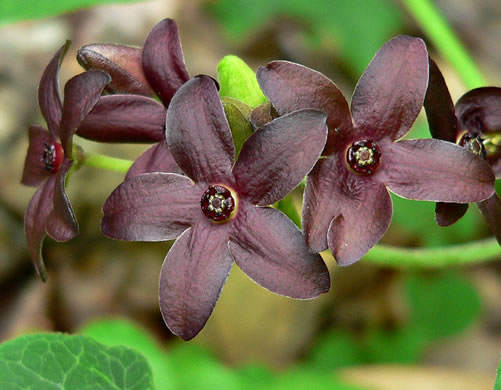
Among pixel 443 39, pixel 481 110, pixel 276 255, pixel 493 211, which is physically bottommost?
pixel 276 255

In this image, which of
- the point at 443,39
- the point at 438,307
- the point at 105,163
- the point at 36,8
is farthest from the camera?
the point at 438,307

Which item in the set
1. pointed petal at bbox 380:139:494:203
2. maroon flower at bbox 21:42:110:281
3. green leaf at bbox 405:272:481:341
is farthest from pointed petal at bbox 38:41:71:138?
green leaf at bbox 405:272:481:341

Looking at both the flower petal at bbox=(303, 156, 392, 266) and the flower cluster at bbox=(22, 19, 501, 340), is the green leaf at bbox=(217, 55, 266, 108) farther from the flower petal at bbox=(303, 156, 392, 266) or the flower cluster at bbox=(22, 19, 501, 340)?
the flower petal at bbox=(303, 156, 392, 266)

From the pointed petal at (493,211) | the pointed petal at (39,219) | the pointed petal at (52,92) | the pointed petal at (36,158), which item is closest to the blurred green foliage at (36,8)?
the pointed petal at (36,158)

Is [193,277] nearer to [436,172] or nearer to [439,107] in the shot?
[436,172]

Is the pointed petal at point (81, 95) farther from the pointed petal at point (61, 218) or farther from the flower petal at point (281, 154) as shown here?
the flower petal at point (281, 154)

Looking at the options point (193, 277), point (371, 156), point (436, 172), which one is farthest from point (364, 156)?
point (193, 277)

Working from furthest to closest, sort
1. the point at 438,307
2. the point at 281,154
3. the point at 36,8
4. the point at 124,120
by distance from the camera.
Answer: the point at 438,307 < the point at 36,8 < the point at 124,120 < the point at 281,154
